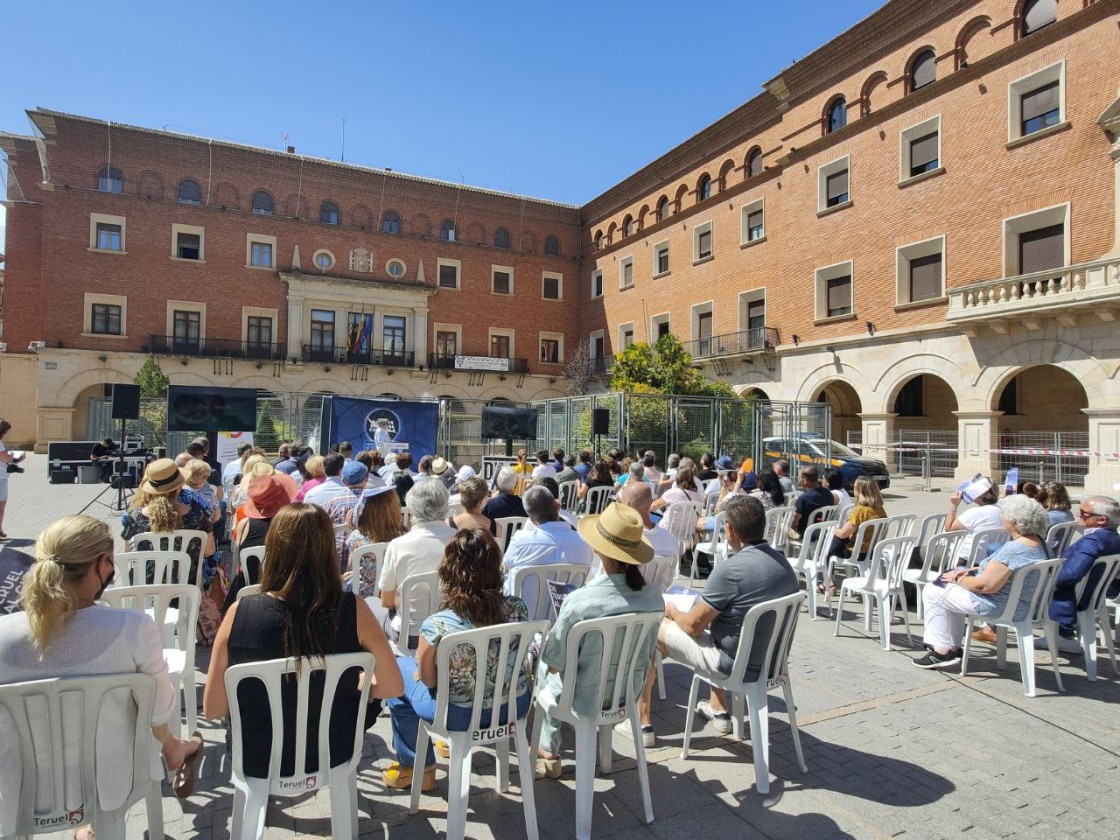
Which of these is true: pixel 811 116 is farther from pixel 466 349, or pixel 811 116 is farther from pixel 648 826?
pixel 648 826

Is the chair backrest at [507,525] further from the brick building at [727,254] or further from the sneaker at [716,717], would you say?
the brick building at [727,254]

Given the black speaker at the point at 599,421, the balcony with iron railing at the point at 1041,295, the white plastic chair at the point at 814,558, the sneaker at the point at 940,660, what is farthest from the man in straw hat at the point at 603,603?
the balcony with iron railing at the point at 1041,295

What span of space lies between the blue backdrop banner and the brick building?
41.5ft

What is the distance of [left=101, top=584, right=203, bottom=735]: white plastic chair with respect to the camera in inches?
116

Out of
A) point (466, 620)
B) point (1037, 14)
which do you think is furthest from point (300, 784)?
point (1037, 14)

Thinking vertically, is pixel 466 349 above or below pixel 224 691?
above

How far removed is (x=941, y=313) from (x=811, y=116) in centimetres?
823

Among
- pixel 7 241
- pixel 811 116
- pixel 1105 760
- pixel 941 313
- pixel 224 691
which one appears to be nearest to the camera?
pixel 224 691

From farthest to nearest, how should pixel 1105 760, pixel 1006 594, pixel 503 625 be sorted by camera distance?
pixel 1006 594, pixel 1105 760, pixel 503 625

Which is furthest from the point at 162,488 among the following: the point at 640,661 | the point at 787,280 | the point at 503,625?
A: the point at 787,280

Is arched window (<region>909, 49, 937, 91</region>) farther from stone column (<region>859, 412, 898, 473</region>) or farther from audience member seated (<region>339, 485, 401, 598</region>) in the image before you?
audience member seated (<region>339, 485, 401, 598</region>)

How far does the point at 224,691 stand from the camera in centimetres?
220

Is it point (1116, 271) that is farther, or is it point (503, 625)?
point (1116, 271)

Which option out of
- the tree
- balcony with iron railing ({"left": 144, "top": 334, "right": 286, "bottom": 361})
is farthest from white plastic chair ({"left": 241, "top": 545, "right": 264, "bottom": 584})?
balcony with iron railing ({"left": 144, "top": 334, "right": 286, "bottom": 361})
